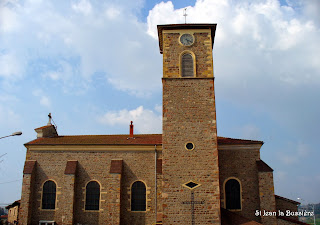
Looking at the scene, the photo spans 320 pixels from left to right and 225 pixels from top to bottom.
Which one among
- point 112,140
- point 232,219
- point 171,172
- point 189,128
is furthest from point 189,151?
point 112,140

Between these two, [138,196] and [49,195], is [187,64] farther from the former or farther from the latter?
[49,195]

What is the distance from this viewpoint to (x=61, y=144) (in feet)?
81.0

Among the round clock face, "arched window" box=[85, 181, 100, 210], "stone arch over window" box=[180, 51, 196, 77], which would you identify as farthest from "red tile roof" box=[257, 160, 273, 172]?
"arched window" box=[85, 181, 100, 210]

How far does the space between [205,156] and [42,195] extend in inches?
541

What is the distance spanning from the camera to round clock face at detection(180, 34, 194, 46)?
22.6 metres

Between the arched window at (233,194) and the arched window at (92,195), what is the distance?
33.6 ft

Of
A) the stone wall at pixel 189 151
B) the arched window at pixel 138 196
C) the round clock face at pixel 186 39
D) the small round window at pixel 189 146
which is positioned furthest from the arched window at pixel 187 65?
the arched window at pixel 138 196

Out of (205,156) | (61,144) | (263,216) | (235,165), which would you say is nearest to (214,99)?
(205,156)

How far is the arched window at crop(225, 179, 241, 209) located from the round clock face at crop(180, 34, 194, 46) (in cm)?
1127

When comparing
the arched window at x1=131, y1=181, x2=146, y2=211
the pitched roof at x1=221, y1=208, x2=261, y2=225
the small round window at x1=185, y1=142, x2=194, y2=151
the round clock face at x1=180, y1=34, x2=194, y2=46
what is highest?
the round clock face at x1=180, y1=34, x2=194, y2=46

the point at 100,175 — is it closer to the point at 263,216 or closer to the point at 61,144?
the point at 61,144

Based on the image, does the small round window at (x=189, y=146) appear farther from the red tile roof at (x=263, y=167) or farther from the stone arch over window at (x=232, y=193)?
the red tile roof at (x=263, y=167)

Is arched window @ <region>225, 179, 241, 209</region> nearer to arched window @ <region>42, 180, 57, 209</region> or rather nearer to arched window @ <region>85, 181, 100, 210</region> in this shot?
arched window @ <region>85, 181, 100, 210</region>

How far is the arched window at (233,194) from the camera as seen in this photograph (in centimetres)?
2264
